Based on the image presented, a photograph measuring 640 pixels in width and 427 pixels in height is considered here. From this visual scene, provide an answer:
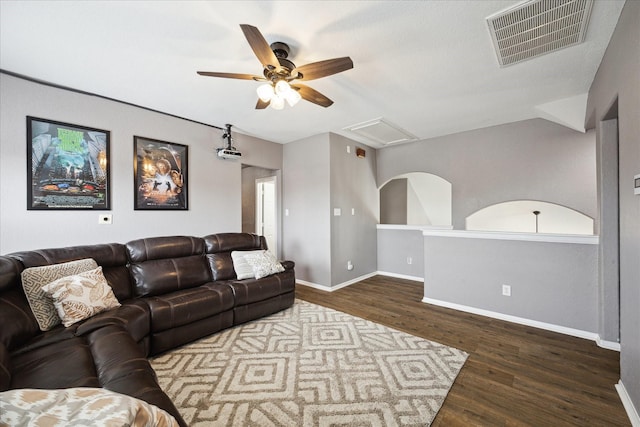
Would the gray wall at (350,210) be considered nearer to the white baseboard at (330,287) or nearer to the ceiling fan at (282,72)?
the white baseboard at (330,287)

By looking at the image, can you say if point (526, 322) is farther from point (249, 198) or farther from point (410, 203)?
point (249, 198)

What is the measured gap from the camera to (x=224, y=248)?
10.7 feet

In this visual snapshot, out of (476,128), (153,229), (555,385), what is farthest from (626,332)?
(153,229)

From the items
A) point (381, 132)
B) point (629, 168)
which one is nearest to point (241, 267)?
point (381, 132)

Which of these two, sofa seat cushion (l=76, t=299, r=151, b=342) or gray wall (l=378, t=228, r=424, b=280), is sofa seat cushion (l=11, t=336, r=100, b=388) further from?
gray wall (l=378, t=228, r=424, b=280)

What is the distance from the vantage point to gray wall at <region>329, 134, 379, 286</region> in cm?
419

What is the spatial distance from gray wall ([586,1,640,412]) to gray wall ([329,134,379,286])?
9.92 ft

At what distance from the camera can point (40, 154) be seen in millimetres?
2447

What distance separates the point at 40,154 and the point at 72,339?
1.94m

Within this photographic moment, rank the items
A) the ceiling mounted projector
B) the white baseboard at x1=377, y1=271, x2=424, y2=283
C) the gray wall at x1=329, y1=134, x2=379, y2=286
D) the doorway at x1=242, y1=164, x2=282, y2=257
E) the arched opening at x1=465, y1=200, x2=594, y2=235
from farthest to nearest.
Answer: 1. the doorway at x1=242, y1=164, x2=282, y2=257
2. the arched opening at x1=465, y1=200, x2=594, y2=235
3. the white baseboard at x1=377, y1=271, x2=424, y2=283
4. the gray wall at x1=329, y1=134, x2=379, y2=286
5. the ceiling mounted projector

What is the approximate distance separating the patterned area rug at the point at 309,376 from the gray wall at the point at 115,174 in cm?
164

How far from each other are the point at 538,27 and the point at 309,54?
A: 5.39 ft

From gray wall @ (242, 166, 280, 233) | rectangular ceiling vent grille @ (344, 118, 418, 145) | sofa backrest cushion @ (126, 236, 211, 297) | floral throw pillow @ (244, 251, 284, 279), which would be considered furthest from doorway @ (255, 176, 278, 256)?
sofa backrest cushion @ (126, 236, 211, 297)

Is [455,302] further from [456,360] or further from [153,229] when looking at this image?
[153,229]
